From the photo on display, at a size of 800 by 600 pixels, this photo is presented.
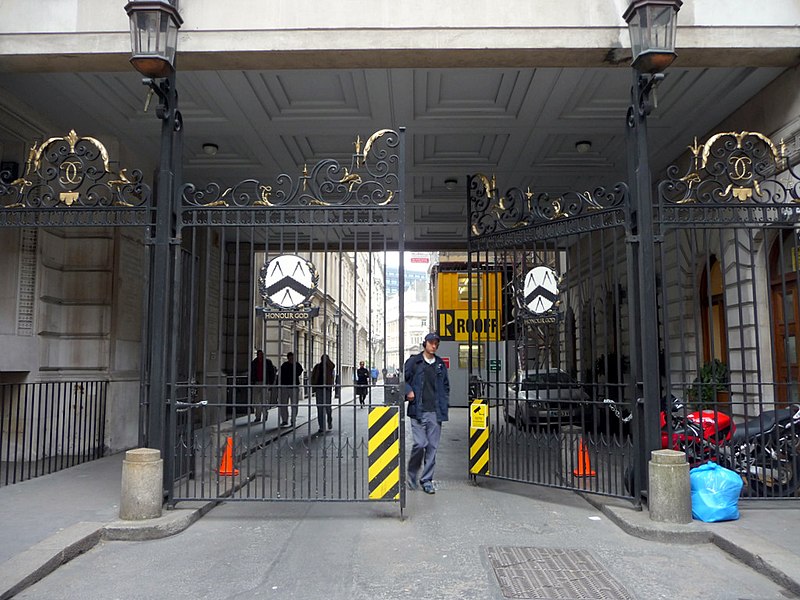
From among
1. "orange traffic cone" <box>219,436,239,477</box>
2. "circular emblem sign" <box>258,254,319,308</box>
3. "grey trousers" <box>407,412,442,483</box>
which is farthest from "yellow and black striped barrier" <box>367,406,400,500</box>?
"orange traffic cone" <box>219,436,239,477</box>

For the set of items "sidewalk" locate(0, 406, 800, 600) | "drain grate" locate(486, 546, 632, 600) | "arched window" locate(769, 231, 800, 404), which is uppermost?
"arched window" locate(769, 231, 800, 404)

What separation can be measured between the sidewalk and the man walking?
67 cm

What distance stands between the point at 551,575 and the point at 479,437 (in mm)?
3281

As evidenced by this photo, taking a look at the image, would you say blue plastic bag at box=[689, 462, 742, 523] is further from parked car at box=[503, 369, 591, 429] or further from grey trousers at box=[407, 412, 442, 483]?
grey trousers at box=[407, 412, 442, 483]

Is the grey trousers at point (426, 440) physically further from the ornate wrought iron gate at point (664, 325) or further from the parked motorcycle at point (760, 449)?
the parked motorcycle at point (760, 449)

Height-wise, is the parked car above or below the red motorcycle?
above

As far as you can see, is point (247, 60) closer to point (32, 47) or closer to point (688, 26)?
point (32, 47)

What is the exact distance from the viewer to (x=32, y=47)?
27.3ft

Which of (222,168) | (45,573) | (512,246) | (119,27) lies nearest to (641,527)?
(512,246)

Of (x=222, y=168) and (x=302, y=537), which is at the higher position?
(x=222, y=168)

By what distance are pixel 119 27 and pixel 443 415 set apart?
262 inches

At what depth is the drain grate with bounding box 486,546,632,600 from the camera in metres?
4.95

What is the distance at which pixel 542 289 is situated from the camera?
846cm

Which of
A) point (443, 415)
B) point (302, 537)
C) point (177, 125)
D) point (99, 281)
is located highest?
point (177, 125)
